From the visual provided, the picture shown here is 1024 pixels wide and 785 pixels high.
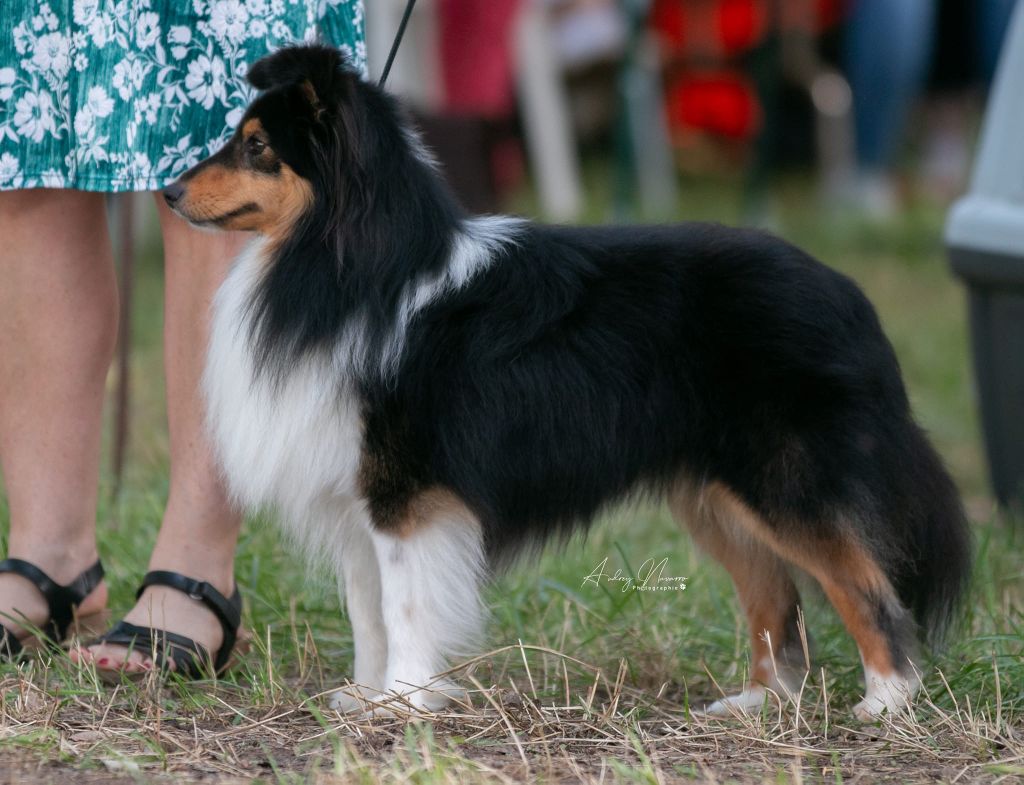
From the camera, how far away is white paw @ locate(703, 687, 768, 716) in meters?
2.75

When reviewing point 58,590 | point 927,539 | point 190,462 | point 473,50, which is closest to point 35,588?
point 58,590

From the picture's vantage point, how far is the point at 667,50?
1027 centimetres

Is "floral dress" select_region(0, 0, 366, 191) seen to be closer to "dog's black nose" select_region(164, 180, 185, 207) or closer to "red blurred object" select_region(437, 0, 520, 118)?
"dog's black nose" select_region(164, 180, 185, 207)

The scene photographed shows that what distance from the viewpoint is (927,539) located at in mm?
2895

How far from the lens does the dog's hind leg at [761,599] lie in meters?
3.01

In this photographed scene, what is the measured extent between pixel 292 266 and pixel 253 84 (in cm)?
36

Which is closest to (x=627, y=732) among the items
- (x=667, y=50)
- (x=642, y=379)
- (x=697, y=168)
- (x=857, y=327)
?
(x=642, y=379)

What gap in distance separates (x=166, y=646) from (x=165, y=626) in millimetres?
88

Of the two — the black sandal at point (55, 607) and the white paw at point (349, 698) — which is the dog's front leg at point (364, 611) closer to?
the white paw at point (349, 698)

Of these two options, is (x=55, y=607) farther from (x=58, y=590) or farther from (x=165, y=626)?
(x=165, y=626)

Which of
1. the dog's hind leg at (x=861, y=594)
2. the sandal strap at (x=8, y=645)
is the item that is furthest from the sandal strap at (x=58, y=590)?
the dog's hind leg at (x=861, y=594)

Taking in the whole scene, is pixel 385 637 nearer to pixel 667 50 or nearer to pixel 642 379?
pixel 642 379

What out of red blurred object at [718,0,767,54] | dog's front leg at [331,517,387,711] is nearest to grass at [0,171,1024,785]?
dog's front leg at [331,517,387,711]

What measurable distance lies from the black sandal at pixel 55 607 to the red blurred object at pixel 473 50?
4937 mm
